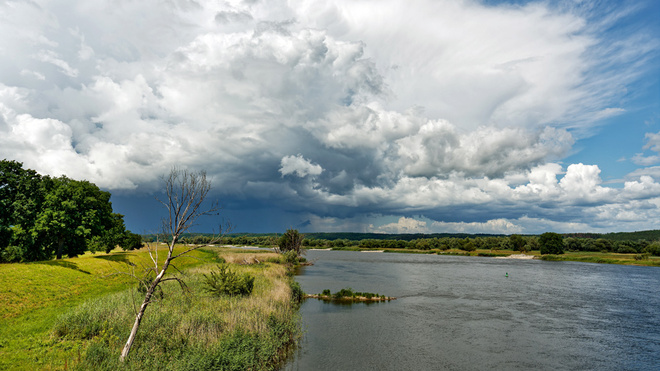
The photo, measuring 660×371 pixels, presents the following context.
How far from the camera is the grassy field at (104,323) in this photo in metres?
14.6

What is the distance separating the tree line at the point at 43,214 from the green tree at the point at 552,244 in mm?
160238

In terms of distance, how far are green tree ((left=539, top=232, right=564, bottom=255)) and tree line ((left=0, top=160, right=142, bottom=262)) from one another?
526 ft

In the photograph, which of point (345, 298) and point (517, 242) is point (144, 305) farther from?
point (517, 242)

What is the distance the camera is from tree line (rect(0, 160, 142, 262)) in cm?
3803

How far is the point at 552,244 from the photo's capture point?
140500 mm

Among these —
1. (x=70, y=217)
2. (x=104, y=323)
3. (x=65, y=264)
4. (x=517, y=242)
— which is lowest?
(x=104, y=323)

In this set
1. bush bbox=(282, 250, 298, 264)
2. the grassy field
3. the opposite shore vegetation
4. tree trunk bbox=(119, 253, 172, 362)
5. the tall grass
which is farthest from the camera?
bush bbox=(282, 250, 298, 264)

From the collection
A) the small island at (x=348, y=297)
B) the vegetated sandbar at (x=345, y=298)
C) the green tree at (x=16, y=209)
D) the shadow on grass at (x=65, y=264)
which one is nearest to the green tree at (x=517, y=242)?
the vegetated sandbar at (x=345, y=298)

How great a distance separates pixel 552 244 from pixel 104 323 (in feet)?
541

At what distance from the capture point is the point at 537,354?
24.2 m

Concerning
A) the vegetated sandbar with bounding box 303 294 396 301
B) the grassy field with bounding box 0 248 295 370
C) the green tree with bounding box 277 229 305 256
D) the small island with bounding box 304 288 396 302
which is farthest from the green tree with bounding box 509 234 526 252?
the grassy field with bounding box 0 248 295 370

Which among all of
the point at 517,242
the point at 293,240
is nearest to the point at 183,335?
the point at 293,240

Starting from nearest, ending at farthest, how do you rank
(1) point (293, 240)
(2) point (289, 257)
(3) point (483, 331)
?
(3) point (483, 331) → (2) point (289, 257) → (1) point (293, 240)

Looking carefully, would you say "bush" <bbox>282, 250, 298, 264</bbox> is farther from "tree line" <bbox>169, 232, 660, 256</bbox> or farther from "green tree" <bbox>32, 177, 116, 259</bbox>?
"green tree" <bbox>32, 177, 116, 259</bbox>
